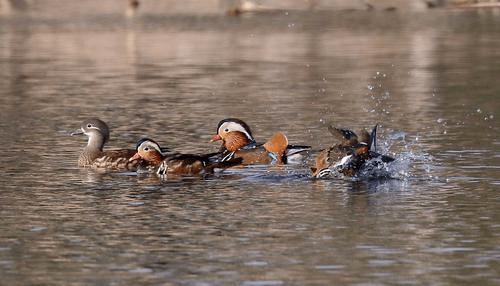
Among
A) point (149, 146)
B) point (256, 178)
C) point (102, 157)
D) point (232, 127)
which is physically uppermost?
point (232, 127)

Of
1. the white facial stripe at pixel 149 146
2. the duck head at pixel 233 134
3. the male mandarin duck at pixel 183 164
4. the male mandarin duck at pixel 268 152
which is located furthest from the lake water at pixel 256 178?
the duck head at pixel 233 134

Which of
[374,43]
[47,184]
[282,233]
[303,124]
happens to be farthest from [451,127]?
[374,43]

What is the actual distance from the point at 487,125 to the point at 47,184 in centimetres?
665

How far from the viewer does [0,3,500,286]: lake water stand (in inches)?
400

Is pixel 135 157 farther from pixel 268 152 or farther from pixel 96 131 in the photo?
pixel 96 131

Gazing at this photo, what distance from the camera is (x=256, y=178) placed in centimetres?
1441

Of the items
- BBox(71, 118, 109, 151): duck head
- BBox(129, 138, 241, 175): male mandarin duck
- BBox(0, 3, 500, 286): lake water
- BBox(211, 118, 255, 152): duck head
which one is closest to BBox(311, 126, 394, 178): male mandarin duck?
BBox(0, 3, 500, 286): lake water

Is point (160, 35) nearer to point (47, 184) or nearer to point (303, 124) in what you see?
point (303, 124)

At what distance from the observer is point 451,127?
18.5 meters

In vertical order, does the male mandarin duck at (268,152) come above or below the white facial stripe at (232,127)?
below

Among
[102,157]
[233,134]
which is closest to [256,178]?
[233,134]

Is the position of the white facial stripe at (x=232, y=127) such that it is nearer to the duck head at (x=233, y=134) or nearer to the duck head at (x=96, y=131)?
the duck head at (x=233, y=134)

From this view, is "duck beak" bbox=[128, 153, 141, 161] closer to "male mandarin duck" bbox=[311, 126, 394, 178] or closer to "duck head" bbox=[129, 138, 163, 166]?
"duck head" bbox=[129, 138, 163, 166]

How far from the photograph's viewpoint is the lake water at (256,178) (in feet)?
33.3
